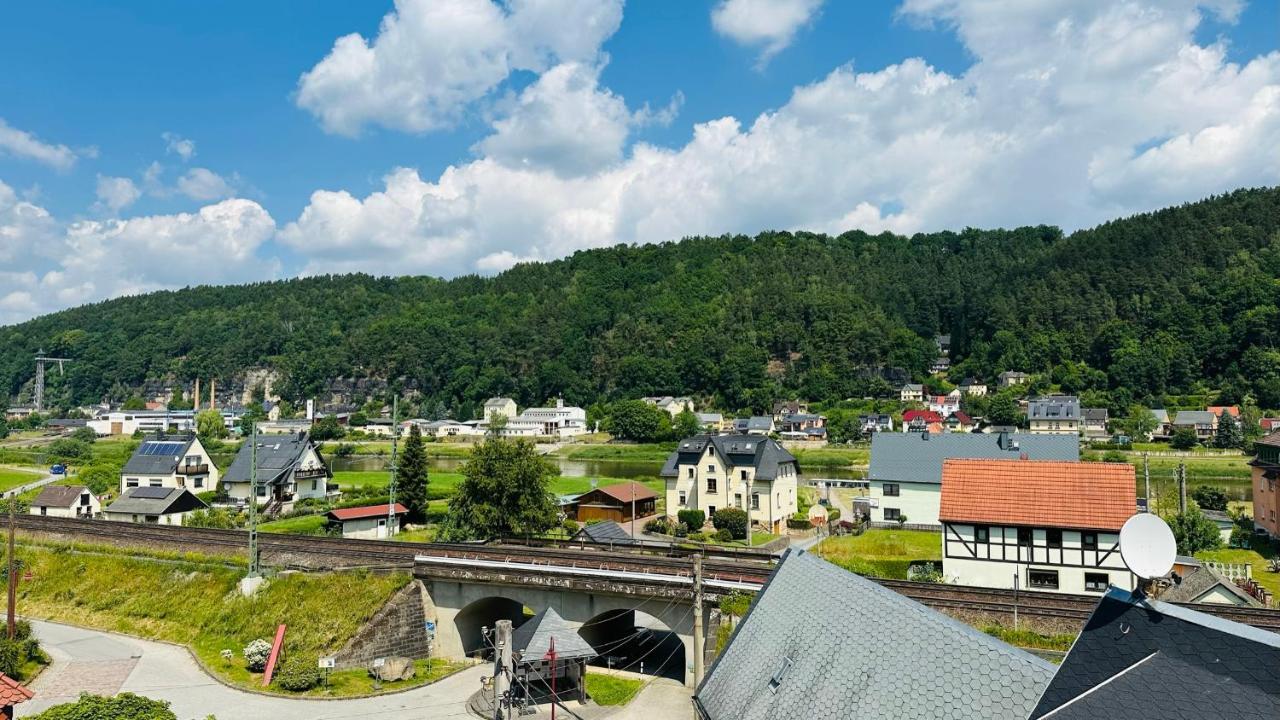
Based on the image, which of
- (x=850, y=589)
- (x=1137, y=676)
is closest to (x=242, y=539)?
(x=850, y=589)

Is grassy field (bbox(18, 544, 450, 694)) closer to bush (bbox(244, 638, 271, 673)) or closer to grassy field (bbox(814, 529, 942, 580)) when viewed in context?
bush (bbox(244, 638, 271, 673))

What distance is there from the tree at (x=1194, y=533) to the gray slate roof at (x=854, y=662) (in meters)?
28.7

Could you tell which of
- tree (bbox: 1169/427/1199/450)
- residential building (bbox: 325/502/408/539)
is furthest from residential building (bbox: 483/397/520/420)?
residential building (bbox: 325/502/408/539)

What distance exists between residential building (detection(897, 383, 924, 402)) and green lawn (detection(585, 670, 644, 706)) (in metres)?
115

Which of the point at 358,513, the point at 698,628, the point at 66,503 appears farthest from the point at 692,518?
the point at 66,503

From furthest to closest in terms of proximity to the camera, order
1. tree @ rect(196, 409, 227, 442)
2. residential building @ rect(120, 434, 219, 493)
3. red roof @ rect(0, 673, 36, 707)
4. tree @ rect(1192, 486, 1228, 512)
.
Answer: tree @ rect(196, 409, 227, 442) → residential building @ rect(120, 434, 219, 493) → tree @ rect(1192, 486, 1228, 512) → red roof @ rect(0, 673, 36, 707)

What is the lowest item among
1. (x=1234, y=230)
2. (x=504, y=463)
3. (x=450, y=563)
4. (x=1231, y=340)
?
(x=450, y=563)

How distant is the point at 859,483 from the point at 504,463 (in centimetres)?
3786

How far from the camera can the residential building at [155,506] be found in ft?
150

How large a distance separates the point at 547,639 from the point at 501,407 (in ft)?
436

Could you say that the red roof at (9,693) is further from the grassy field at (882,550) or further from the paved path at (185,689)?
the grassy field at (882,550)

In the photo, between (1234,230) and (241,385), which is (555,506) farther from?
(241,385)

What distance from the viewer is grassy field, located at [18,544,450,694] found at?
26.7 metres

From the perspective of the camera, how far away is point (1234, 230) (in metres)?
131
